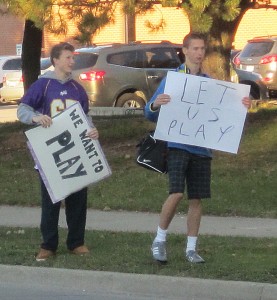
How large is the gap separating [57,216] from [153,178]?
4.19 m

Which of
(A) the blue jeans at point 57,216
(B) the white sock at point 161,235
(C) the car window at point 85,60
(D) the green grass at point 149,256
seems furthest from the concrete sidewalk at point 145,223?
(C) the car window at point 85,60

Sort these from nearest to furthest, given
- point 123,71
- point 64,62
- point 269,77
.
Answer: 1. point 64,62
2. point 123,71
3. point 269,77

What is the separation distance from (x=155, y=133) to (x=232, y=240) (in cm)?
193

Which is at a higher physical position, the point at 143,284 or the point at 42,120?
the point at 42,120

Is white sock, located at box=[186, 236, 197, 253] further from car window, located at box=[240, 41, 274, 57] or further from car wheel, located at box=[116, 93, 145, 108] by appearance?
car window, located at box=[240, 41, 274, 57]

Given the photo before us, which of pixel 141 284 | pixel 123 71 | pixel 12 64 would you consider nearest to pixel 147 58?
pixel 123 71

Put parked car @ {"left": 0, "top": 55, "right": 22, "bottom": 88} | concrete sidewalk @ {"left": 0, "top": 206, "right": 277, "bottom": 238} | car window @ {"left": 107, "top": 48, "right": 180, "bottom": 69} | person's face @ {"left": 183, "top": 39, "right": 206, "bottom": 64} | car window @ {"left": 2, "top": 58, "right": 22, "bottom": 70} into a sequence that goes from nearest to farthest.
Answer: person's face @ {"left": 183, "top": 39, "right": 206, "bottom": 64}, concrete sidewalk @ {"left": 0, "top": 206, "right": 277, "bottom": 238}, car window @ {"left": 107, "top": 48, "right": 180, "bottom": 69}, parked car @ {"left": 0, "top": 55, "right": 22, "bottom": 88}, car window @ {"left": 2, "top": 58, "right": 22, "bottom": 70}

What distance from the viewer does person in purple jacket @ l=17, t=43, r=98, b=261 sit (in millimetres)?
7297

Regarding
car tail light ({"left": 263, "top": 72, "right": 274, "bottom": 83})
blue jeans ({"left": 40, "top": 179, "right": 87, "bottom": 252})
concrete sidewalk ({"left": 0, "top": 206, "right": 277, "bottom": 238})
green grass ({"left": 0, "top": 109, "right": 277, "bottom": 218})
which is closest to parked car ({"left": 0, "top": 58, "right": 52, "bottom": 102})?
car tail light ({"left": 263, "top": 72, "right": 274, "bottom": 83})

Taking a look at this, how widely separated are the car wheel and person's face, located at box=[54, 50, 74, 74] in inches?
429

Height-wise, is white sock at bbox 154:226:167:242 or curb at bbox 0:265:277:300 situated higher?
white sock at bbox 154:226:167:242

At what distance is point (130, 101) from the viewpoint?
1847 centimetres

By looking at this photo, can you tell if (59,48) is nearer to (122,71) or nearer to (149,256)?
(149,256)

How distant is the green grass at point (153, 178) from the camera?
10.4 m
